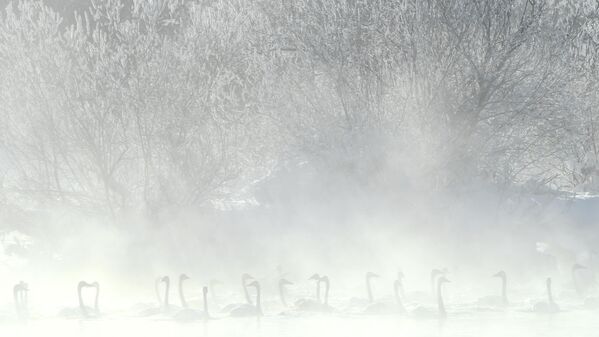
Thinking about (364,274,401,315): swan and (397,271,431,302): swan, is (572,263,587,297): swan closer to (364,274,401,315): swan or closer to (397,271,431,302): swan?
(397,271,431,302): swan

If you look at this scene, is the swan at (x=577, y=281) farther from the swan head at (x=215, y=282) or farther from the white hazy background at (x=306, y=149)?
the swan head at (x=215, y=282)

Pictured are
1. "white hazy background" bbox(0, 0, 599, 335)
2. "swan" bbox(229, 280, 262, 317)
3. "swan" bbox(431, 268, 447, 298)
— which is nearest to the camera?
"swan" bbox(229, 280, 262, 317)

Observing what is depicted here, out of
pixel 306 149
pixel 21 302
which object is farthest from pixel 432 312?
pixel 21 302

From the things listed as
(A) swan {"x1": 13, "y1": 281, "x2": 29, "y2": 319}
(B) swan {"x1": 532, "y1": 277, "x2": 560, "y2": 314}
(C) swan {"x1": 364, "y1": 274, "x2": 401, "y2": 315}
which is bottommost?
(B) swan {"x1": 532, "y1": 277, "x2": 560, "y2": 314}

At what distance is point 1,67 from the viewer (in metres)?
21.3

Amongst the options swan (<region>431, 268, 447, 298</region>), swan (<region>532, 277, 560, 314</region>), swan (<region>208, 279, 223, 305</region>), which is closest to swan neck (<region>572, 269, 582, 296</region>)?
swan (<region>532, 277, 560, 314</region>)

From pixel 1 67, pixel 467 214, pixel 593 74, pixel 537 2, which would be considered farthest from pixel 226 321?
pixel 593 74

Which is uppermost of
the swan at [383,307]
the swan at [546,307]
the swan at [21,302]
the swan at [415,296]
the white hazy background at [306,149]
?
the white hazy background at [306,149]

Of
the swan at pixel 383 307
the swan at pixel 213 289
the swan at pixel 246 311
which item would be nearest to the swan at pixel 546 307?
the swan at pixel 383 307

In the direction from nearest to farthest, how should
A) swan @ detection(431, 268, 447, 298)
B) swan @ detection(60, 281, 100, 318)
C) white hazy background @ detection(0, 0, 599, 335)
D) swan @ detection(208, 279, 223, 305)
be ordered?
swan @ detection(60, 281, 100, 318)
swan @ detection(431, 268, 447, 298)
swan @ detection(208, 279, 223, 305)
white hazy background @ detection(0, 0, 599, 335)

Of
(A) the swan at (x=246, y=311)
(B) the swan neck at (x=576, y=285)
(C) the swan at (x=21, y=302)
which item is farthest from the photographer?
(B) the swan neck at (x=576, y=285)

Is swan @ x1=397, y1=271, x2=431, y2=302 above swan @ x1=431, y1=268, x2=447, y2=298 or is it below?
below

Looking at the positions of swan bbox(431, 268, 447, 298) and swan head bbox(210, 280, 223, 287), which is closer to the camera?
swan bbox(431, 268, 447, 298)

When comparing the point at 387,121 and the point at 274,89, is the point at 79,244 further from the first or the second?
the point at 387,121
